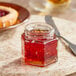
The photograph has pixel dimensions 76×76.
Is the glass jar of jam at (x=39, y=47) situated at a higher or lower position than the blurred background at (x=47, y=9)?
higher

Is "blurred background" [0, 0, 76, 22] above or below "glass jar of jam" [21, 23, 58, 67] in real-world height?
below

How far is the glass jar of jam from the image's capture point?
3.82ft

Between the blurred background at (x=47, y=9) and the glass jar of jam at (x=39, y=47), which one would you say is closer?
the glass jar of jam at (x=39, y=47)

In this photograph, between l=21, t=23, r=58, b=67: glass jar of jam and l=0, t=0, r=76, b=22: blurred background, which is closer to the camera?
l=21, t=23, r=58, b=67: glass jar of jam

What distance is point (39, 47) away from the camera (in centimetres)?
116

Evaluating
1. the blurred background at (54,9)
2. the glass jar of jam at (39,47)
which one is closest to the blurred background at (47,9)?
the blurred background at (54,9)

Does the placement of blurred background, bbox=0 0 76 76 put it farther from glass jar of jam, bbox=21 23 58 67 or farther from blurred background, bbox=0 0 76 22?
glass jar of jam, bbox=21 23 58 67

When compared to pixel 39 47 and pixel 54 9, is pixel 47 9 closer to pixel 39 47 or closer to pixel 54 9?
pixel 54 9

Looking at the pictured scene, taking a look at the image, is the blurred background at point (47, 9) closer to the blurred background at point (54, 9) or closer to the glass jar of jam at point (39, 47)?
the blurred background at point (54, 9)

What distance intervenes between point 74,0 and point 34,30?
1.15 meters

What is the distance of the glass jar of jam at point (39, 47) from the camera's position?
3.82 ft

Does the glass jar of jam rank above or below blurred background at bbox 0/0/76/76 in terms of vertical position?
above

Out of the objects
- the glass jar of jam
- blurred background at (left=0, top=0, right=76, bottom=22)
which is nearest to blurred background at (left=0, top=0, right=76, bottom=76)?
blurred background at (left=0, top=0, right=76, bottom=22)

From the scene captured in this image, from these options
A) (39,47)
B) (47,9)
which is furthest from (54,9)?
(39,47)
